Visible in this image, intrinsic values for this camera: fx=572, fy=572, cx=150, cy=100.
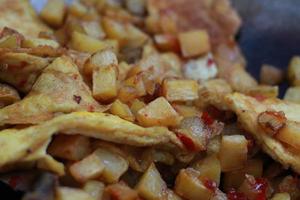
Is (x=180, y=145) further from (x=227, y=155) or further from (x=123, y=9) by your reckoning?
(x=123, y=9)

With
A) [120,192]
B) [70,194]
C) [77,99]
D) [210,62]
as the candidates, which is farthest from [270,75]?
[70,194]

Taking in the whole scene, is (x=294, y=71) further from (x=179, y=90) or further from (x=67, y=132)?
(x=67, y=132)

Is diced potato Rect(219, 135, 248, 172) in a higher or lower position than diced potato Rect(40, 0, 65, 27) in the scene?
lower

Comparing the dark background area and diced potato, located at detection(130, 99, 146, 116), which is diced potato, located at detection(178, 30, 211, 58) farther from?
diced potato, located at detection(130, 99, 146, 116)

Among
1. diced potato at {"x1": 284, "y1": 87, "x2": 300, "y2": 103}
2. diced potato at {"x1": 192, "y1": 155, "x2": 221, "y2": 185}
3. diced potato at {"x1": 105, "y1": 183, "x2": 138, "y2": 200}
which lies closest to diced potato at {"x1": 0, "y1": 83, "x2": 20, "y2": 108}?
diced potato at {"x1": 105, "y1": 183, "x2": 138, "y2": 200}

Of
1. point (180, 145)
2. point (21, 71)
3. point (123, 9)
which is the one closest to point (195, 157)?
point (180, 145)

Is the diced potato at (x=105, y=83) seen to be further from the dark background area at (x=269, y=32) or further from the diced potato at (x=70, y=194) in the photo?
the dark background area at (x=269, y=32)
